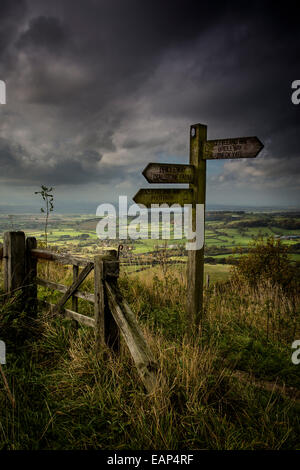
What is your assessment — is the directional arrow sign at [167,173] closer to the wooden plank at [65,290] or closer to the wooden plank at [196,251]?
the wooden plank at [196,251]

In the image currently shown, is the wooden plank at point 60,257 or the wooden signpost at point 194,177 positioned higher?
the wooden signpost at point 194,177

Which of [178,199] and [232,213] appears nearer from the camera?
[178,199]

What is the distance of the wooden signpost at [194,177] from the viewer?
14.4 feet

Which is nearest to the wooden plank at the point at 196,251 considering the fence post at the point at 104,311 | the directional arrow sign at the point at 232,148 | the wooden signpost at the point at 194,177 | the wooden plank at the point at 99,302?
the wooden signpost at the point at 194,177

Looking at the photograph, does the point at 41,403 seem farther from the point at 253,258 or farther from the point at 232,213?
the point at 232,213

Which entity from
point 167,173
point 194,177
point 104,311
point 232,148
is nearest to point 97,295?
point 104,311

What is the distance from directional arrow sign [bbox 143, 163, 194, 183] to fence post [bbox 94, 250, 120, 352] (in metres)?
1.47

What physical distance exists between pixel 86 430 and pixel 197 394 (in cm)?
99

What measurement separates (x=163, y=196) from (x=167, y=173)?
35cm

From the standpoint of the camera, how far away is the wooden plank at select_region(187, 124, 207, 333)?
484 centimetres

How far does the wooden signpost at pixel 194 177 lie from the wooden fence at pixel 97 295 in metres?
1.25

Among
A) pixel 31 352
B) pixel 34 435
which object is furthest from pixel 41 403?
pixel 31 352

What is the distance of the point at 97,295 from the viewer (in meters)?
3.61

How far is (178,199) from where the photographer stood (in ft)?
15.6
